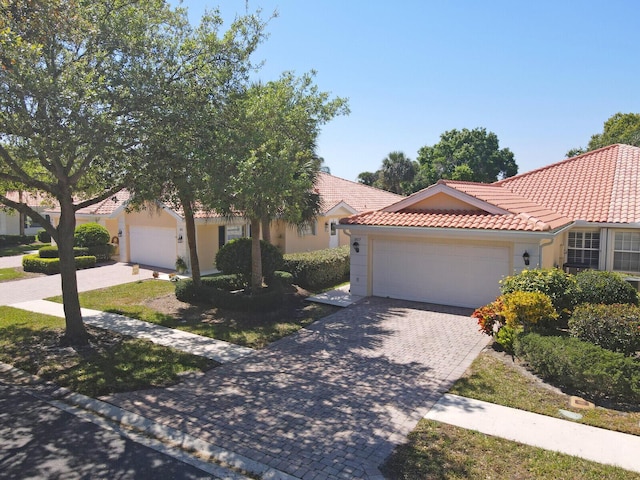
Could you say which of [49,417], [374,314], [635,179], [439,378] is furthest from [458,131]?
[49,417]

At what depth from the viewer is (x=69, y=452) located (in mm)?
6574

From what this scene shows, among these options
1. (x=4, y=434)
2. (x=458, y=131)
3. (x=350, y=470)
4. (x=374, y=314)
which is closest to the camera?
(x=350, y=470)

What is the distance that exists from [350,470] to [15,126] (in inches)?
345

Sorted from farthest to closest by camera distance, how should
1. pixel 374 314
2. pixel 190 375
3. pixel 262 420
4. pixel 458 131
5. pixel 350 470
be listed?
pixel 458 131 < pixel 374 314 < pixel 190 375 < pixel 262 420 < pixel 350 470

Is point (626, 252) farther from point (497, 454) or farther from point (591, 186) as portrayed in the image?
point (497, 454)

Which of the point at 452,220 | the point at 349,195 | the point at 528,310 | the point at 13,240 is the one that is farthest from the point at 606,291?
the point at 13,240

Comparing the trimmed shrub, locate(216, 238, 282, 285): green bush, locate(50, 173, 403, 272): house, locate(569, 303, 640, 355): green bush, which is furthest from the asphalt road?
locate(50, 173, 403, 272): house

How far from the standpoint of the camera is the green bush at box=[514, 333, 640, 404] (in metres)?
8.02

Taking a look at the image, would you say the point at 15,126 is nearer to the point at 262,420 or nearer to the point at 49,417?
the point at 49,417

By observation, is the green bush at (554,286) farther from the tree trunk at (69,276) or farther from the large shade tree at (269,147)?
the tree trunk at (69,276)

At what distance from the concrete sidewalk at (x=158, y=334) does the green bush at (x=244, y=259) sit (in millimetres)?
4532

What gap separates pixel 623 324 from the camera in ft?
29.8

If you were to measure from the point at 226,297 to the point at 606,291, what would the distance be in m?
11.2

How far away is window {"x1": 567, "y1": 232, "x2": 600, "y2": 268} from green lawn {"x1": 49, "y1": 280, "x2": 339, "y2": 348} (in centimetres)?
936
